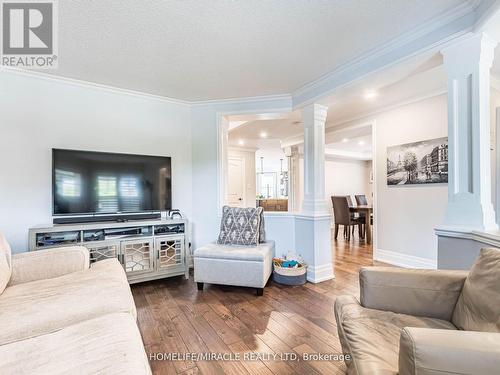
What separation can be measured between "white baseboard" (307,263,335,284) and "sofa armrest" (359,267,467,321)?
1.59 meters

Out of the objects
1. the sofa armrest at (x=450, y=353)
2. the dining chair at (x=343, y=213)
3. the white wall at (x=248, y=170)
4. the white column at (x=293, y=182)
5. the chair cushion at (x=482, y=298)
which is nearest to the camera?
the sofa armrest at (x=450, y=353)

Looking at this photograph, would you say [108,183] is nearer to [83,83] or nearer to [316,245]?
[83,83]

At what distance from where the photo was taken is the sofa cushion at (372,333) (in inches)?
36.2

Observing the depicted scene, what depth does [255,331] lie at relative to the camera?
1.88 m

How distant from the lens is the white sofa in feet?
2.82

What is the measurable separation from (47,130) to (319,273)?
3441 millimetres

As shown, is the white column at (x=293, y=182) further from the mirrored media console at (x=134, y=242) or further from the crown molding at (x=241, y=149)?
the mirrored media console at (x=134, y=242)

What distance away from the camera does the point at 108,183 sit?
280 cm

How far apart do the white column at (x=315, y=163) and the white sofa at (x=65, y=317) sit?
2167mm

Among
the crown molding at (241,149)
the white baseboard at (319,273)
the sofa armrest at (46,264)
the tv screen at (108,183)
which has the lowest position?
the white baseboard at (319,273)

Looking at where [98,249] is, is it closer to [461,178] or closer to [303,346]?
[303,346]

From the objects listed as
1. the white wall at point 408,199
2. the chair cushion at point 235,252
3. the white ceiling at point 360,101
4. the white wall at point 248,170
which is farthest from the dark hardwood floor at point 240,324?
the white wall at point 248,170

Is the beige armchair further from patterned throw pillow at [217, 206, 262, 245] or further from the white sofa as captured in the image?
patterned throw pillow at [217, 206, 262, 245]

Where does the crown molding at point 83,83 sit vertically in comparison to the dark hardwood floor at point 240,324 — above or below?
above
